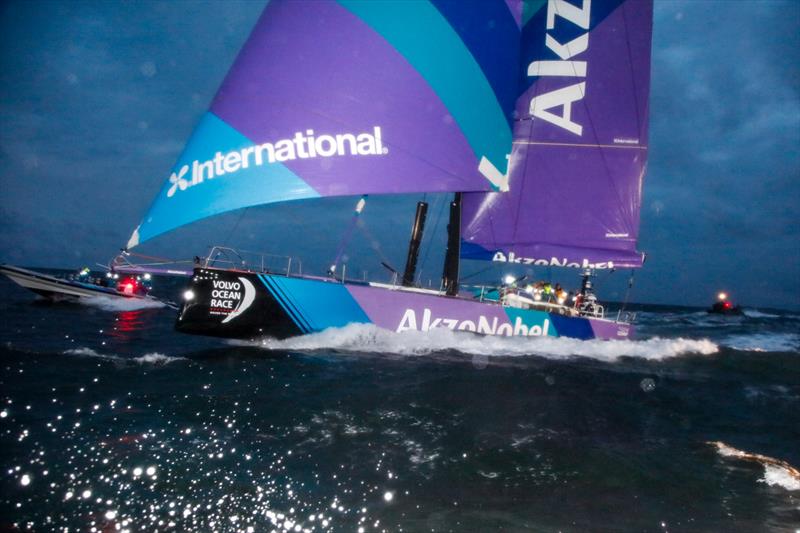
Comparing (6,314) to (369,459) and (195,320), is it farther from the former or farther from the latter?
(369,459)

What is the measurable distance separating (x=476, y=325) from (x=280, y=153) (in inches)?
197

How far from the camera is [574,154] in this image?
1289 centimetres

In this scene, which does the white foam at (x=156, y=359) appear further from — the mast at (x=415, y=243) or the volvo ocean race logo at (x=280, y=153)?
the mast at (x=415, y=243)

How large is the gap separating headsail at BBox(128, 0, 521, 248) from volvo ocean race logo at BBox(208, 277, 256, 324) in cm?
127

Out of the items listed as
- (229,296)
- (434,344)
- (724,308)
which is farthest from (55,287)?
(724,308)

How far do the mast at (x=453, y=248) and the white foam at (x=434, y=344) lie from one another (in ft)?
5.30

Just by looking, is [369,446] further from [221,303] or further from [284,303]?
[221,303]

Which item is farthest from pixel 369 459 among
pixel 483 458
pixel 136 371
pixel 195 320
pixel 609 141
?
pixel 609 141

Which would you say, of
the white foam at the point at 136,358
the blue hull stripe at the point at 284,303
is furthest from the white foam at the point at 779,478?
the white foam at the point at 136,358

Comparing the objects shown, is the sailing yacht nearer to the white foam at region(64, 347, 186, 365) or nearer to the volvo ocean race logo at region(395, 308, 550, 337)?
the volvo ocean race logo at region(395, 308, 550, 337)

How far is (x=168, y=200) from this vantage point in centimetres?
756

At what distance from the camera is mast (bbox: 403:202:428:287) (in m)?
10.2

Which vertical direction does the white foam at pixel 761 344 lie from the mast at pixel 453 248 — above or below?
below

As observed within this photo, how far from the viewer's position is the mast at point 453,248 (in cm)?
1066
